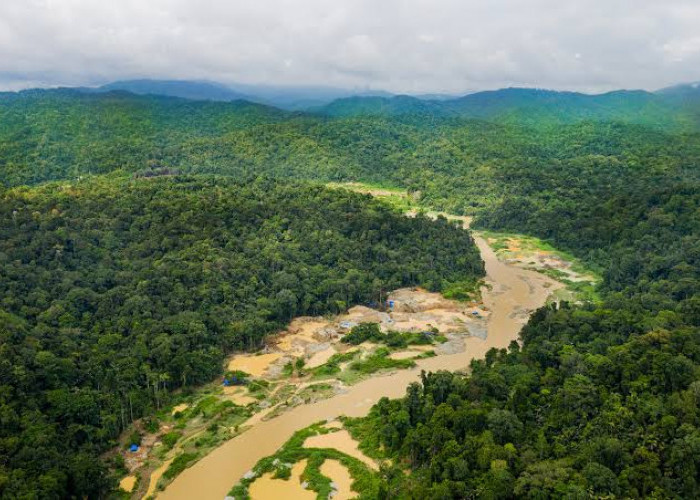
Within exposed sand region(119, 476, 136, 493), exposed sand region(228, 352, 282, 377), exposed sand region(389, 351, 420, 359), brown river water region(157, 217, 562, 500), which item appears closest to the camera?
exposed sand region(119, 476, 136, 493)

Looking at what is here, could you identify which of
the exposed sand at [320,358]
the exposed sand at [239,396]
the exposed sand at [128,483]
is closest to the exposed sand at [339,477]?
the exposed sand at [239,396]

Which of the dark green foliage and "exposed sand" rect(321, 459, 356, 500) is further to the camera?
"exposed sand" rect(321, 459, 356, 500)

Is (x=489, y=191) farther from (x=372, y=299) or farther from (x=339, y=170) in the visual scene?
(x=372, y=299)

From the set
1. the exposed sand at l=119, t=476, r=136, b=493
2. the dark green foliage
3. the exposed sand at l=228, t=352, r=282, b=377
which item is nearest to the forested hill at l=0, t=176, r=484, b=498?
the exposed sand at l=228, t=352, r=282, b=377

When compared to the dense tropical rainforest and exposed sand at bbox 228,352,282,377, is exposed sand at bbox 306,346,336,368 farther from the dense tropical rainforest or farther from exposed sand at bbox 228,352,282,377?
the dense tropical rainforest

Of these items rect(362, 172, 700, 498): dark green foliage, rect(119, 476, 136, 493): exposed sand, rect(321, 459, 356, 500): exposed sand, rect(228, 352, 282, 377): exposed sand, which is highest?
rect(362, 172, 700, 498): dark green foliage

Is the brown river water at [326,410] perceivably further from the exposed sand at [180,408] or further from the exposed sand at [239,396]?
the exposed sand at [180,408]
